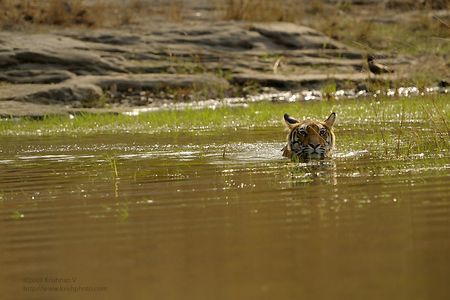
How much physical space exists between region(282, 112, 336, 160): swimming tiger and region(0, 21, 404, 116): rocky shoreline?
28.1ft

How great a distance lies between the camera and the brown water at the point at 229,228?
5.10 metres

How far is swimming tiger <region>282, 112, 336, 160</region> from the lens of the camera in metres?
11.1

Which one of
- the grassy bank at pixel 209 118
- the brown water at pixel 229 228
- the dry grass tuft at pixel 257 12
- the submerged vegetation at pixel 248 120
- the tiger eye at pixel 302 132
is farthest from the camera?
the dry grass tuft at pixel 257 12

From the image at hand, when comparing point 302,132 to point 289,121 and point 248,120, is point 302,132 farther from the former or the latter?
point 248,120

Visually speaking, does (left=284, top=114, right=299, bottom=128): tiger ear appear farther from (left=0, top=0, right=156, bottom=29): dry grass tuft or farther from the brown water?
(left=0, top=0, right=156, bottom=29): dry grass tuft

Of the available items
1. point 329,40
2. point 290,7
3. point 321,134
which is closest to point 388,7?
point 290,7

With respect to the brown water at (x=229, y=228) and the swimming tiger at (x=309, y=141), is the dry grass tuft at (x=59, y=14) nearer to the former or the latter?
the brown water at (x=229, y=228)

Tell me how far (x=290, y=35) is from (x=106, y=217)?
19179mm

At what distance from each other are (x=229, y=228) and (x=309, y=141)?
15.0 ft

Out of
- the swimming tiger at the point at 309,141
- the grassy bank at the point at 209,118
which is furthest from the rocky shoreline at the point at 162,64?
the swimming tiger at the point at 309,141

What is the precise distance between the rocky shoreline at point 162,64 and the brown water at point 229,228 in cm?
973

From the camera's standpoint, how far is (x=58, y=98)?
21.0 m

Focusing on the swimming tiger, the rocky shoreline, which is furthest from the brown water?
the rocky shoreline

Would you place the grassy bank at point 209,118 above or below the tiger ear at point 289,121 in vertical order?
below
